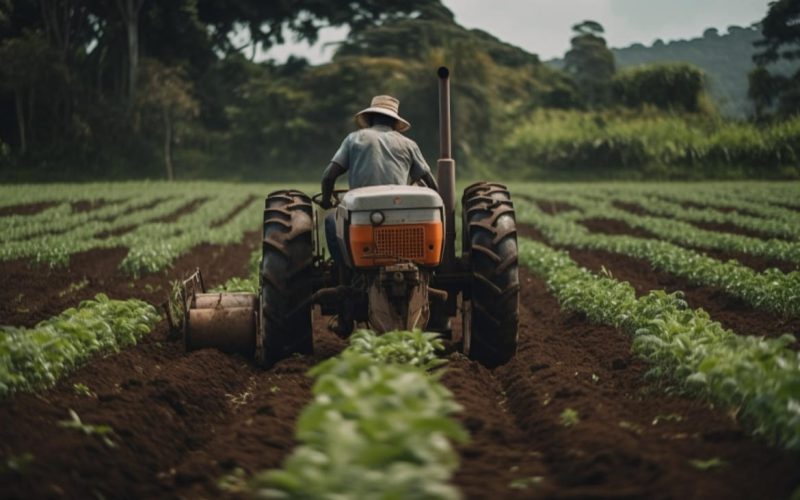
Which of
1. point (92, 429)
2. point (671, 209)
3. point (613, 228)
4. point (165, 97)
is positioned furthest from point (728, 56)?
point (92, 429)

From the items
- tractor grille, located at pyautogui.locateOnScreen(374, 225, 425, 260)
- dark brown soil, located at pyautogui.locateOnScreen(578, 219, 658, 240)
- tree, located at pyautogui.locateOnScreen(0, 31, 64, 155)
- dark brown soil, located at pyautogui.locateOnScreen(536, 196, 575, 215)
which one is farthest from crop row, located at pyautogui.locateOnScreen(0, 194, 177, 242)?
tractor grille, located at pyautogui.locateOnScreen(374, 225, 425, 260)

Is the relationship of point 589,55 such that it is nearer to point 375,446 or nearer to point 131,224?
point 131,224

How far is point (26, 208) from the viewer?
23609 millimetres

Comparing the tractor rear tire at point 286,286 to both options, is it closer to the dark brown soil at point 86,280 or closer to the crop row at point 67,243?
the dark brown soil at point 86,280

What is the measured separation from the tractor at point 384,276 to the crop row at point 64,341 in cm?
59

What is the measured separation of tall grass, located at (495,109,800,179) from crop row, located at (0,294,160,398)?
1293 inches

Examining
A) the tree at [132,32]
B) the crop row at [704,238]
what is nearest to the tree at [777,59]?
→ the crop row at [704,238]

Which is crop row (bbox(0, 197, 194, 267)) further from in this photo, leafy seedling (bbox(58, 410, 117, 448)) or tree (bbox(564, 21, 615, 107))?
tree (bbox(564, 21, 615, 107))

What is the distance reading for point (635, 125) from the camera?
4406cm

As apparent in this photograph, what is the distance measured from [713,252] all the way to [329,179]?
414 inches

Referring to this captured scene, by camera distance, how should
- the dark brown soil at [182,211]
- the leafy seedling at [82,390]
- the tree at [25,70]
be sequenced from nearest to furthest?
1. the leafy seedling at [82,390]
2. the dark brown soil at [182,211]
3. the tree at [25,70]

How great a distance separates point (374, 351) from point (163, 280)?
8561 millimetres

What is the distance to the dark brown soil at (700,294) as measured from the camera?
905 cm

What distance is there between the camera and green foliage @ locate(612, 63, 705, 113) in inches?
2021
